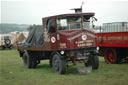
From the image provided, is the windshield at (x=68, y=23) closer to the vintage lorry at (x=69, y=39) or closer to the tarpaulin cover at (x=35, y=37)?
the vintage lorry at (x=69, y=39)

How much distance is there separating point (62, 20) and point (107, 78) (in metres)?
3.30

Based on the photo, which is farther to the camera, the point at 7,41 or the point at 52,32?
the point at 7,41

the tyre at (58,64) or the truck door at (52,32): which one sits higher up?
the truck door at (52,32)

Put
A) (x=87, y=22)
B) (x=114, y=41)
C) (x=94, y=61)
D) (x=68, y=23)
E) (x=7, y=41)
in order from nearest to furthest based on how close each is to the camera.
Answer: (x=68, y=23)
(x=87, y=22)
(x=94, y=61)
(x=114, y=41)
(x=7, y=41)

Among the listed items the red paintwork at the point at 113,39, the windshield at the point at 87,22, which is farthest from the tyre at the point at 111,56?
the windshield at the point at 87,22

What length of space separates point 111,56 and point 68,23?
4965 mm

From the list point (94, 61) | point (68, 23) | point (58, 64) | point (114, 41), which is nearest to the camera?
point (68, 23)

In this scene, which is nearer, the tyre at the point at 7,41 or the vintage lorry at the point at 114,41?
the vintage lorry at the point at 114,41

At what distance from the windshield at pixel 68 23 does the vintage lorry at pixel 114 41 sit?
340cm

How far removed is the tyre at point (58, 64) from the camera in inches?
416

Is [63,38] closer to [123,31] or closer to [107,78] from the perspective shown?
[107,78]

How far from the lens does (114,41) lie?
1366 cm

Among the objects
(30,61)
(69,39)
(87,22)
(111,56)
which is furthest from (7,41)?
(69,39)

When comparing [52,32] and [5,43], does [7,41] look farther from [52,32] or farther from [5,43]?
[52,32]
